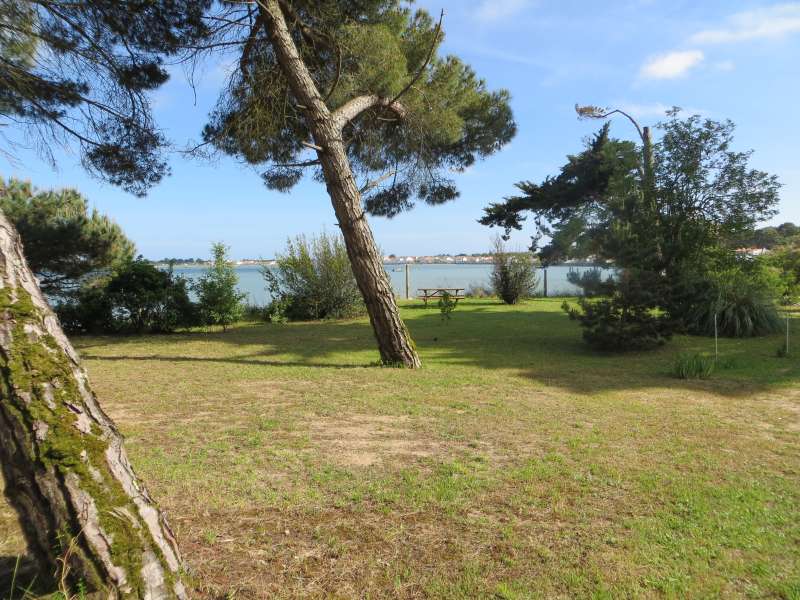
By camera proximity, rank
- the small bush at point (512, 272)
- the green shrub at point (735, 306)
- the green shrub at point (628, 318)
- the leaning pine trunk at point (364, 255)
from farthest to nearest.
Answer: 1. the small bush at point (512, 272)
2. the green shrub at point (735, 306)
3. the green shrub at point (628, 318)
4. the leaning pine trunk at point (364, 255)

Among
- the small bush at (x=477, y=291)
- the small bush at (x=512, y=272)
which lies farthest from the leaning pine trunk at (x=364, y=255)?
the small bush at (x=477, y=291)

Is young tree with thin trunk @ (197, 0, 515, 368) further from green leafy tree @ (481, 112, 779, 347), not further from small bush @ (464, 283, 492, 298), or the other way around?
Result: small bush @ (464, 283, 492, 298)

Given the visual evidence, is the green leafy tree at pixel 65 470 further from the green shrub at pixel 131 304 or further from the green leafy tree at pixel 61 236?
the green shrub at pixel 131 304

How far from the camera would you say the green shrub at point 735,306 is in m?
10.6

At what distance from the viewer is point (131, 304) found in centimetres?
1162

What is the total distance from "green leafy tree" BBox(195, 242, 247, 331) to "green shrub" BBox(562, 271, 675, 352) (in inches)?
295

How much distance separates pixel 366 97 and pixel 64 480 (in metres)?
8.10

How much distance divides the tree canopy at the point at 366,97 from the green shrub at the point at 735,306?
5472 millimetres

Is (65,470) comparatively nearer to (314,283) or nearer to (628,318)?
(628,318)

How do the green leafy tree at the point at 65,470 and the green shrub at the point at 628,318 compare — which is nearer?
the green leafy tree at the point at 65,470

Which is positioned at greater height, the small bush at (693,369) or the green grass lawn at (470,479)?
the small bush at (693,369)

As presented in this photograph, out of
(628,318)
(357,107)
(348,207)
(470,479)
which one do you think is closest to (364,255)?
(348,207)

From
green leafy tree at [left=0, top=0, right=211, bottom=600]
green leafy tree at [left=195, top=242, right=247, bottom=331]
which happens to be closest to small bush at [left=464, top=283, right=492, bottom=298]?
green leafy tree at [left=195, top=242, right=247, bottom=331]

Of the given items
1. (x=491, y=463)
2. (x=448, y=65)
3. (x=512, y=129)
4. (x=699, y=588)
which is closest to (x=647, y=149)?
(x=512, y=129)
